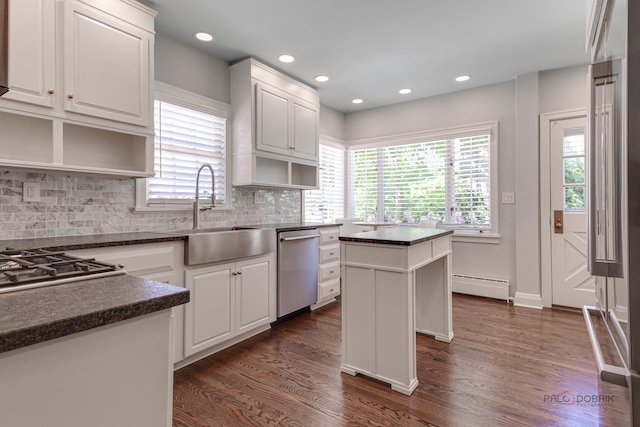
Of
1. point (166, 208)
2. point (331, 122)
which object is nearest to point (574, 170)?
point (331, 122)

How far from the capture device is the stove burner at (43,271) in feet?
2.68

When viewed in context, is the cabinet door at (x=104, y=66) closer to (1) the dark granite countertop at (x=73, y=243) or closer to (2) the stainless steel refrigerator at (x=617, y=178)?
(1) the dark granite countertop at (x=73, y=243)

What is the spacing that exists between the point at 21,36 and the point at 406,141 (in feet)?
13.3

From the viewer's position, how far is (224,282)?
2.52 meters

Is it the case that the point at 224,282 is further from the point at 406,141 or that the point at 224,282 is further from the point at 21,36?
the point at 406,141

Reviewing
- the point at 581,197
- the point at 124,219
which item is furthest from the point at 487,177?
the point at 124,219

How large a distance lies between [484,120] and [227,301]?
145 inches

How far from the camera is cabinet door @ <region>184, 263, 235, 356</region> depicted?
2.27 metres

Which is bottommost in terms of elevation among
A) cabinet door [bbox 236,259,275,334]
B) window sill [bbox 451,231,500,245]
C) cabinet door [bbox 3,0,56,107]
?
cabinet door [bbox 236,259,275,334]

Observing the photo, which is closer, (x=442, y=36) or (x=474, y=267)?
(x=442, y=36)

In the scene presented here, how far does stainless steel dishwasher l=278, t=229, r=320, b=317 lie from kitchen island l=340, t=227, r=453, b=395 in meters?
0.98

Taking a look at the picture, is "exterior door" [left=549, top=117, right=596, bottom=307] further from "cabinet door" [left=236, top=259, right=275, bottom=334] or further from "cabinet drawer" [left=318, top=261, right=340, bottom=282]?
"cabinet door" [left=236, top=259, right=275, bottom=334]

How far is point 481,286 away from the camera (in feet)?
13.3

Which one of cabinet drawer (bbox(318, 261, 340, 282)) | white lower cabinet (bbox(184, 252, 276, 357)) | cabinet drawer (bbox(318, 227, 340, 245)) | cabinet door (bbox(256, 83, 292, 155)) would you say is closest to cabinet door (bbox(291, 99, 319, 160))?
cabinet door (bbox(256, 83, 292, 155))
